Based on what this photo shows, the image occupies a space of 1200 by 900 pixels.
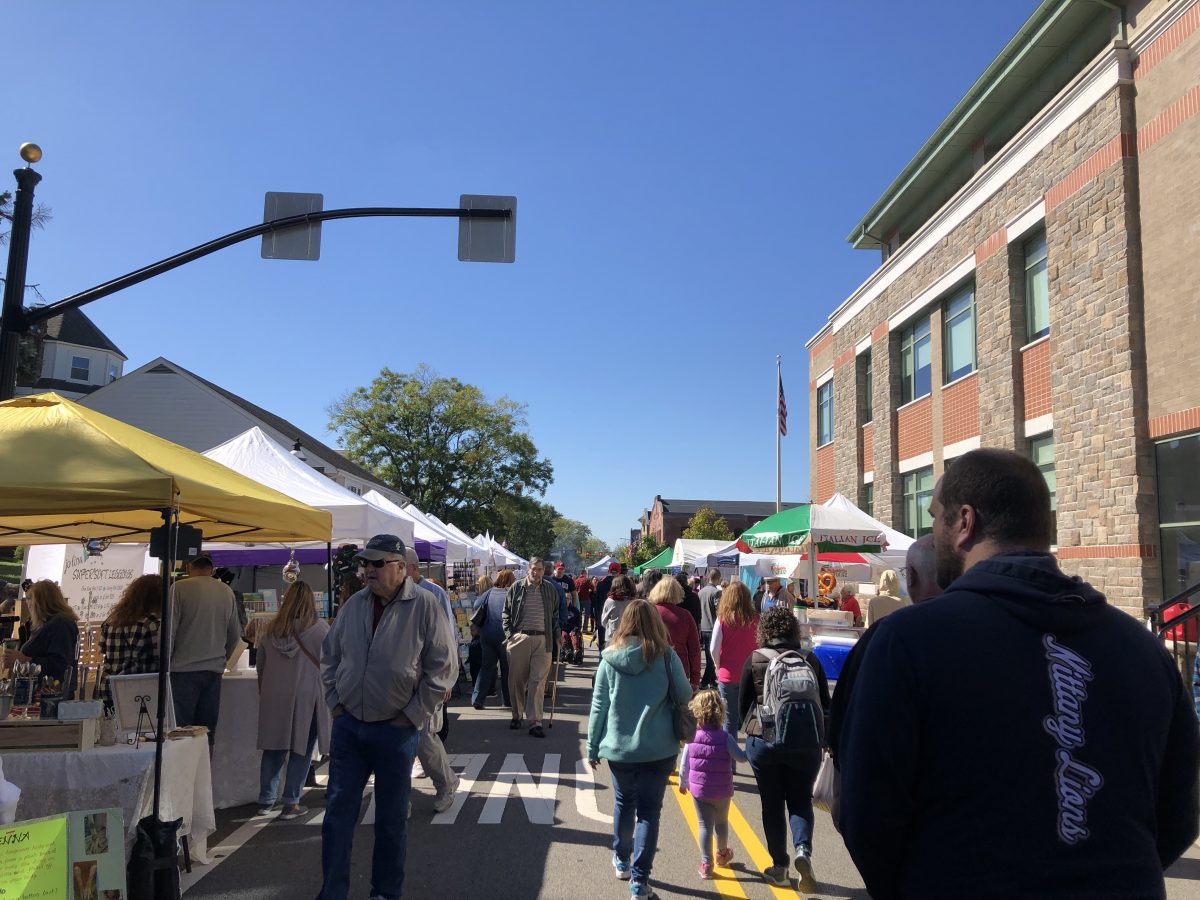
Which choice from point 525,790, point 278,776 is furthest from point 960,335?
point 278,776

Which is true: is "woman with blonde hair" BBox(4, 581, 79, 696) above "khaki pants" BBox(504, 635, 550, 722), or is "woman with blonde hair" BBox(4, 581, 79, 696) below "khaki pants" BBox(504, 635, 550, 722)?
above

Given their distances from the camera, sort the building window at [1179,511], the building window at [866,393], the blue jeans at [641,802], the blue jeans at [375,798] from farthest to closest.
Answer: the building window at [866,393] → the building window at [1179,511] → the blue jeans at [641,802] → the blue jeans at [375,798]

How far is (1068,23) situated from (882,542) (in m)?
10.8

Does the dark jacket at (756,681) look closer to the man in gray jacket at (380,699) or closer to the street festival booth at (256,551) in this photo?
the man in gray jacket at (380,699)

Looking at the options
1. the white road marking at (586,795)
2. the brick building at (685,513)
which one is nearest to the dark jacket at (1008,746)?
the white road marking at (586,795)

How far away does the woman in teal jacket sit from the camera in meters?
4.98

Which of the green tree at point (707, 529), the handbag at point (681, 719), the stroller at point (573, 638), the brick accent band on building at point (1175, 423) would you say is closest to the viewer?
the handbag at point (681, 719)

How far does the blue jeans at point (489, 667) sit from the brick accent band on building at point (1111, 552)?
9264 mm

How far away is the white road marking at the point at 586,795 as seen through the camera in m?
6.84

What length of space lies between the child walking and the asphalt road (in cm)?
16

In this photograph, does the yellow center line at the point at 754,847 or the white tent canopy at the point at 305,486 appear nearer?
the yellow center line at the point at 754,847

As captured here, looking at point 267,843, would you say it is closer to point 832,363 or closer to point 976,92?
point 976,92

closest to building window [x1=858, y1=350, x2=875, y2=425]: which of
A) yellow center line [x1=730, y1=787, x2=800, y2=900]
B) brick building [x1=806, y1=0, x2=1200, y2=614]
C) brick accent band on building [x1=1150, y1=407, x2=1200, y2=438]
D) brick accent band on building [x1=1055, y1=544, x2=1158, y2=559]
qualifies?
brick building [x1=806, y1=0, x2=1200, y2=614]

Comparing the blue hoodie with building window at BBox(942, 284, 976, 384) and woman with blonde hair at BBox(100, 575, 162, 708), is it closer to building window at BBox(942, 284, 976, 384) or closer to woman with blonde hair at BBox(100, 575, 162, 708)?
woman with blonde hair at BBox(100, 575, 162, 708)
